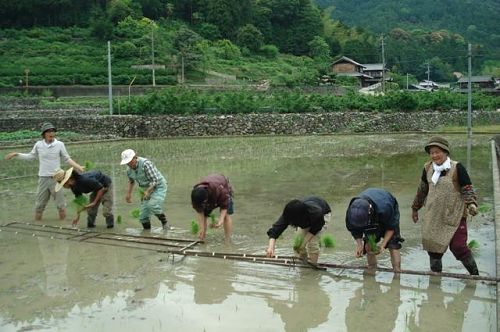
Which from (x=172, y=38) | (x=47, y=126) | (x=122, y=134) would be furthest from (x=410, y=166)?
(x=172, y=38)

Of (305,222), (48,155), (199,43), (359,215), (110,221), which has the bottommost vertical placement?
(110,221)

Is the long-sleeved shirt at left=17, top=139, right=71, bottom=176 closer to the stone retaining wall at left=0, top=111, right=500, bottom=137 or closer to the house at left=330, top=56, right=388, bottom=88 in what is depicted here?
the stone retaining wall at left=0, top=111, right=500, bottom=137

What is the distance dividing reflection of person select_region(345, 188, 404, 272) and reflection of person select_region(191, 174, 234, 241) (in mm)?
1983

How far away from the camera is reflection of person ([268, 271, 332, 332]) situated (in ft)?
15.3

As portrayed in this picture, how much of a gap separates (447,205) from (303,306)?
1.83 meters

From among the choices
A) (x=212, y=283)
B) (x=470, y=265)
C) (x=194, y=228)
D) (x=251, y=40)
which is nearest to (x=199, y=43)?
(x=251, y=40)

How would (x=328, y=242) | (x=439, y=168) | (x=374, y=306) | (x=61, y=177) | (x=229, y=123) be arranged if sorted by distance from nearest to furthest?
(x=374, y=306) < (x=439, y=168) < (x=328, y=242) < (x=61, y=177) < (x=229, y=123)

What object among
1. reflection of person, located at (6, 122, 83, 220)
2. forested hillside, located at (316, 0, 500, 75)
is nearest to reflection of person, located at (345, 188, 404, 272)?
reflection of person, located at (6, 122, 83, 220)

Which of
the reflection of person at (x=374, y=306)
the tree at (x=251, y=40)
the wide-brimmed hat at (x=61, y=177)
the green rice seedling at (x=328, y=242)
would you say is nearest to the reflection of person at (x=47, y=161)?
the wide-brimmed hat at (x=61, y=177)

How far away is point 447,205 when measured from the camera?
544 cm

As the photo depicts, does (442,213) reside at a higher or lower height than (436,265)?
higher

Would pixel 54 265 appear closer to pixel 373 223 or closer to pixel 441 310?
pixel 373 223

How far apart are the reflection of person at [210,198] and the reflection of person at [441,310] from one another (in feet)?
9.30

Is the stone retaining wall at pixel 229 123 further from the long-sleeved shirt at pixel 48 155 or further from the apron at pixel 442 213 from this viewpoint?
the apron at pixel 442 213
